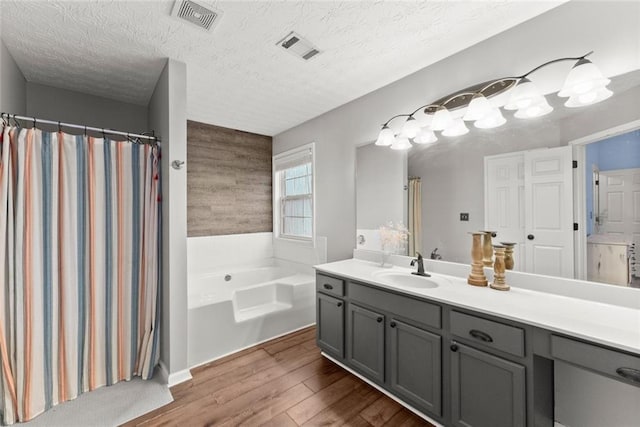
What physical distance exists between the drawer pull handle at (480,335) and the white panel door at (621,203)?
0.78 meters

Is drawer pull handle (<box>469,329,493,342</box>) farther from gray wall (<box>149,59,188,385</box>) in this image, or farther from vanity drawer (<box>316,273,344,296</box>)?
gray wall (<box>149,59,188,385</box>)

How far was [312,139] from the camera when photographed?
3354 mm

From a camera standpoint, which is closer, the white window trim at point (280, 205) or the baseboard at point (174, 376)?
the baseboard at point (174, 376)

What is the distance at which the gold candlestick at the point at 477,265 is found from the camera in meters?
1.74

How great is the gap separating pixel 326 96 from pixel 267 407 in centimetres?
271

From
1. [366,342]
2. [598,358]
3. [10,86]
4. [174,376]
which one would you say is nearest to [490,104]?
[598,358]

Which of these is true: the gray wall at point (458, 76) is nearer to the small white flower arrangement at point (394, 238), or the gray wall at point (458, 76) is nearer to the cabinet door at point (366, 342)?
the small white flower arrangement at point (394, 238)

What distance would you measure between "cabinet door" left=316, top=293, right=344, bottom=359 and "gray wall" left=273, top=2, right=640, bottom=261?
0.69m

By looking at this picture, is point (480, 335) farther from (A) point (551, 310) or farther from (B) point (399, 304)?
(B) point (399, 304)

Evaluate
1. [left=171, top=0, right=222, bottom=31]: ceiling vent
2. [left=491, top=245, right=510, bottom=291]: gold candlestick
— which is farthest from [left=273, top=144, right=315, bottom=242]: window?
[left=491, top=245, right=510, bottom=291]: gold candlestick

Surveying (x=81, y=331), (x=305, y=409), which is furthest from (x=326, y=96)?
(x=81, y=331)

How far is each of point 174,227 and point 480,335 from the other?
215 cm

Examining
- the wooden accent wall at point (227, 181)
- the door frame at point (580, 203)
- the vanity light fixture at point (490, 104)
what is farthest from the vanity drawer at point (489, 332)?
the wooden accent wall at point (227, 181)

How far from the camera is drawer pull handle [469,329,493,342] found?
1.35m
